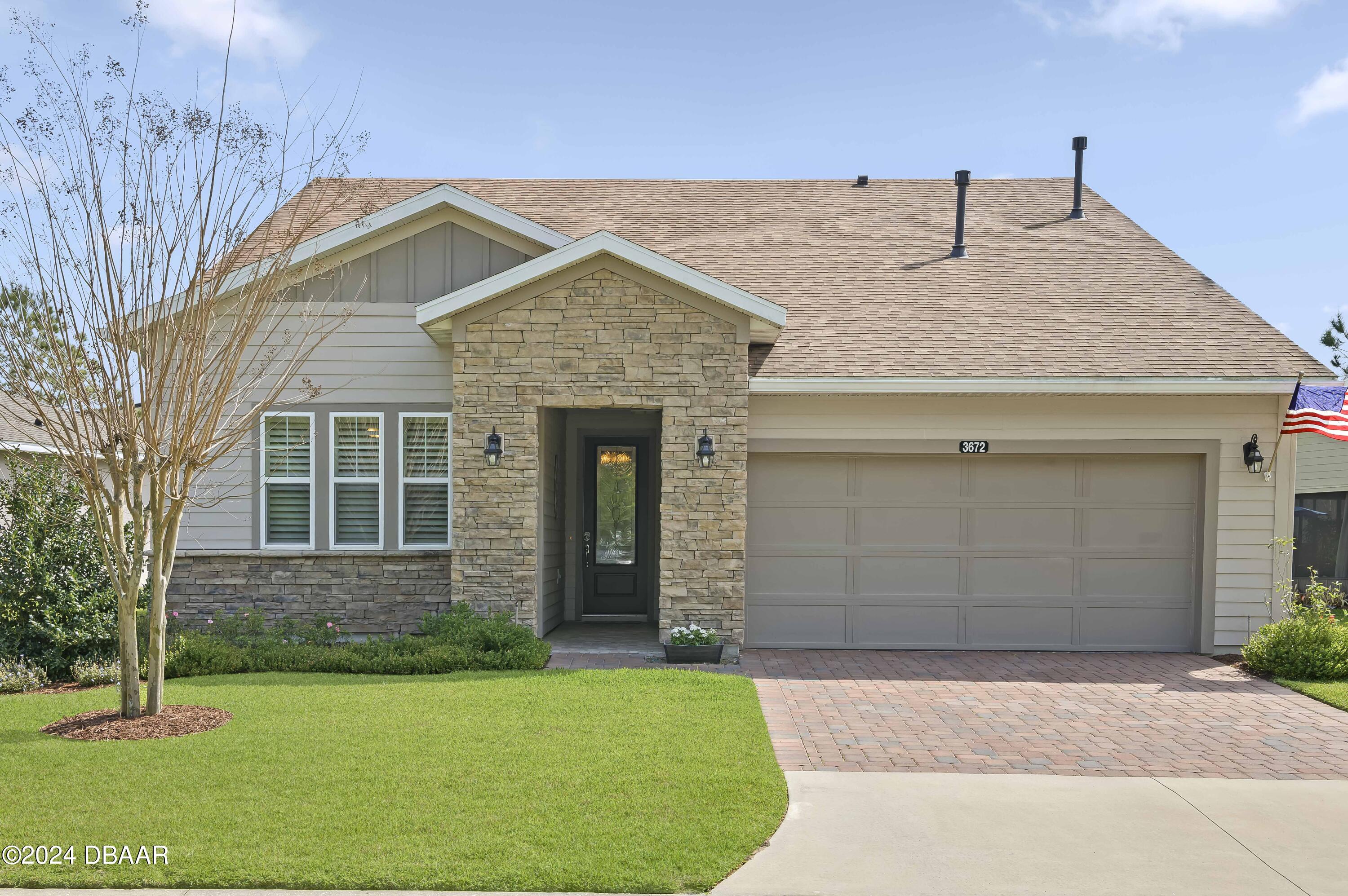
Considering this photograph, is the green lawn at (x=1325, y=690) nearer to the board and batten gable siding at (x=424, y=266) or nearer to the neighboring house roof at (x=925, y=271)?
the neighboring house roof at (x=925, y=271)

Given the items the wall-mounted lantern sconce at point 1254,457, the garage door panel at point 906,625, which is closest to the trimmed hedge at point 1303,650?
the wall-mounted lantern sconce at point 1254,457

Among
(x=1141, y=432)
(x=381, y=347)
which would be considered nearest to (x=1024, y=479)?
(x=1141, y=432)

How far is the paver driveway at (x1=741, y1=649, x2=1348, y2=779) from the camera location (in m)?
6.29

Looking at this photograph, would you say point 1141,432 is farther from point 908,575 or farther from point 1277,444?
point 908,575

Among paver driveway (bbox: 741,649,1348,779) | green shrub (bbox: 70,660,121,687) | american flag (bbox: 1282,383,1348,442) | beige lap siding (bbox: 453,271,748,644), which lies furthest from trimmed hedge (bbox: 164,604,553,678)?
american flag (bbox: 1282,383,1348,442)

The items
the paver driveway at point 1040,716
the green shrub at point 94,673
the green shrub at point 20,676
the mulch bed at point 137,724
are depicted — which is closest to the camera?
the paver driveway at point 1040,716

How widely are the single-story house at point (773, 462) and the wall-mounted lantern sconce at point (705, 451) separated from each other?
37 mm

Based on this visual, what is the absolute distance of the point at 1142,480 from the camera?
10.7 metres

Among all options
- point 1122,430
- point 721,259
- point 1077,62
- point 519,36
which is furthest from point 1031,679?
point 519,36

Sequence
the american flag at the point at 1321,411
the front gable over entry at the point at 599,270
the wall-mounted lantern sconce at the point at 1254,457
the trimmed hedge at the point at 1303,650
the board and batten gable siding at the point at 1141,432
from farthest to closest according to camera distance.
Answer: the board and batten gable siding at the point at 1141,432
the wall-mounted lantern sconce at the point at 1254,457
the american flag at the point at 1321,411
the front gable over entry at the point at 599,270
the trimmed hedge at the point at 1303,650

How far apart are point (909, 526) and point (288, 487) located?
714 cm

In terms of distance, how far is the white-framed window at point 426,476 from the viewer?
10.7 metres

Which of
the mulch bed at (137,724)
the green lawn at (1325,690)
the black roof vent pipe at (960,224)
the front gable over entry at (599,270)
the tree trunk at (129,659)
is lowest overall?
Answer: the green lawn at (1325,690)

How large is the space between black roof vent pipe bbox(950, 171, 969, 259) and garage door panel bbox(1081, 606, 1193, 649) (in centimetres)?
525
